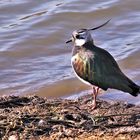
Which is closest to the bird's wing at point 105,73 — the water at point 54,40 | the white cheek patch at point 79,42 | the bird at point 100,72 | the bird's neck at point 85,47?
the bird at point 100,72

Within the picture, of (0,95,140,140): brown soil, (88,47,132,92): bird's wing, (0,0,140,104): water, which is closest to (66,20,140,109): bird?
(88,47,132,92): bird's wing

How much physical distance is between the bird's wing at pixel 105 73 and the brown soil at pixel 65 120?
1.02 feet

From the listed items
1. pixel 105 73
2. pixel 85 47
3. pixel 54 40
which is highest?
pixel 85 47

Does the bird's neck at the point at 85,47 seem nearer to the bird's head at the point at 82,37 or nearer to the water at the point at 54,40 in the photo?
the bird's head at the point at 82,37

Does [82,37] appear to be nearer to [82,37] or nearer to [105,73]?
[82,37]

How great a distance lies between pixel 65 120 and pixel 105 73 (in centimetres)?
88

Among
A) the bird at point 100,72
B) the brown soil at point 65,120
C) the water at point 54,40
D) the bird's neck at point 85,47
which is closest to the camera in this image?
the brown soil at point 65,120

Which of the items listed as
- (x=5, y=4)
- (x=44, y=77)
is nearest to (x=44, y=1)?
(x=5, y=4)

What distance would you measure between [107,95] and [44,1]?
13.4 ft

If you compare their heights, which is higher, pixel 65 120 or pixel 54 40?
pixel 65 120

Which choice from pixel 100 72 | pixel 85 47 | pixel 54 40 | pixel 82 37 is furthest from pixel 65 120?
pixel 54 40

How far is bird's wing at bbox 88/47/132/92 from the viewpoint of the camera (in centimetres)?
657

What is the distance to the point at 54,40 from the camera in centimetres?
1002

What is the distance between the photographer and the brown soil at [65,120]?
5809 millimetres
